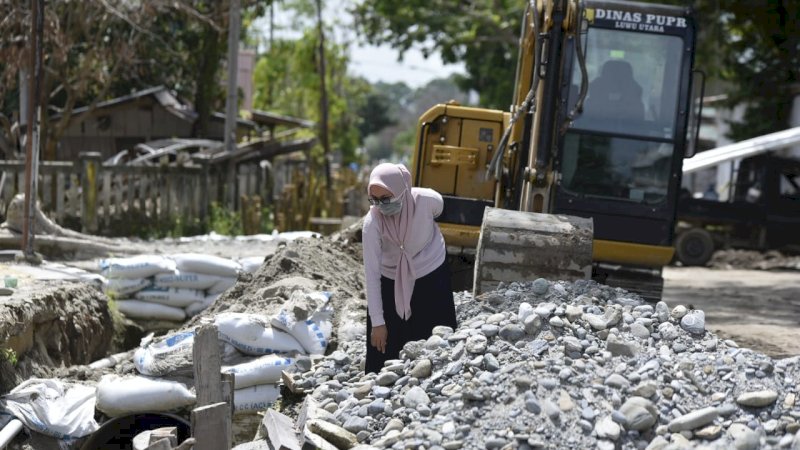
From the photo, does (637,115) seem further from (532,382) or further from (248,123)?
(248,123)

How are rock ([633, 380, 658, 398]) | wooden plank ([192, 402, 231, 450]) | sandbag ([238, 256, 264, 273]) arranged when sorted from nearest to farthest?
rock ([633, 380, 658, 398]) < wooden plank ([192, 402, 231, 450]) < sandbag ([238, 256, 264, 273])

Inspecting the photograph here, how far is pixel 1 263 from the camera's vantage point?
11.4m

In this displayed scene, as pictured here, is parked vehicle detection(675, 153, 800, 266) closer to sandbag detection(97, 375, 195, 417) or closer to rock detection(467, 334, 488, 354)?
sandbag detection(97, 375, 195, 417)

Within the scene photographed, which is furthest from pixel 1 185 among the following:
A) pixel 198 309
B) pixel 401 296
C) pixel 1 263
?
pixel 401 296

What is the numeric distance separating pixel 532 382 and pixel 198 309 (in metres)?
6.18

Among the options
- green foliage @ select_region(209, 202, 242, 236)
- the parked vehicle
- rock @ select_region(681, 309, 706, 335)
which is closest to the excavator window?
rock @ select_region(681, 309, 706, 335)

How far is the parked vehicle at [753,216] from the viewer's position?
20108 millimetres

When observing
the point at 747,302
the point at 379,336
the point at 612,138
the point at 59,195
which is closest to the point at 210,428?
the point at 379,336

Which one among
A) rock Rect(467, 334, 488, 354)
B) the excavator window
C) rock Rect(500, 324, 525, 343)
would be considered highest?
the excavator window

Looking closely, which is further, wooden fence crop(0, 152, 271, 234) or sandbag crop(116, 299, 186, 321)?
wooden fence crop(0, 152, 271, 234)

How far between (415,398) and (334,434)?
451mm

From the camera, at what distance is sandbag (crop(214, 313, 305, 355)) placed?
8.37m

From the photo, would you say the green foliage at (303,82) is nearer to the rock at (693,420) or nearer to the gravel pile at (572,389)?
the gravel pile at (572,389)

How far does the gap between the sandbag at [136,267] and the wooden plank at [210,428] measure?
17.9ft
